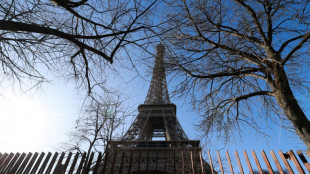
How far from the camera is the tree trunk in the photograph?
2729 mm

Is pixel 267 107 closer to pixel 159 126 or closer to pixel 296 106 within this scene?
pixel 296 106

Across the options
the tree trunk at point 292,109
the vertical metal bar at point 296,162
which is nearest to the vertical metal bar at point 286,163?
the vertical metal bar at point 296,162

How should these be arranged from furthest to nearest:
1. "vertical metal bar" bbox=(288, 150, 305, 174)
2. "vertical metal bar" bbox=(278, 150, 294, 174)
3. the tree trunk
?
the tree trunk → "vertical metal bar" bbox=(278, 150, 294, 174) → "vertical metal bar" bbox=(288, 150, 305, 174)

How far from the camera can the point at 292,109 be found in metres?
2.96

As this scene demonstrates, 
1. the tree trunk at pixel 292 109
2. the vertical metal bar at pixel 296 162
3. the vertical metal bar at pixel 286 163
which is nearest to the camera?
the vertical metal bar at pixel 296 162

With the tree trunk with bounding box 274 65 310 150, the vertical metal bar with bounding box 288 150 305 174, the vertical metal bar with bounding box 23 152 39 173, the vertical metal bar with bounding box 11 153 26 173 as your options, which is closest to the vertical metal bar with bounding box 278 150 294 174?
the vertical metal bar with bounding box 288 150 305 174

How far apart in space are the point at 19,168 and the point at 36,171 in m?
0.41

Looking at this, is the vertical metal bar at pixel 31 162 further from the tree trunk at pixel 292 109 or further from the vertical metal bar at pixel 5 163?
the tree trunk at pixel 292 109

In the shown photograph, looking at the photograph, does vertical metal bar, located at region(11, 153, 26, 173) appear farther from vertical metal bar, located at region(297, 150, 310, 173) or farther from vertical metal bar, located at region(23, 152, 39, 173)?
vertical metal bar, located at region(297, 150, 310, 173)

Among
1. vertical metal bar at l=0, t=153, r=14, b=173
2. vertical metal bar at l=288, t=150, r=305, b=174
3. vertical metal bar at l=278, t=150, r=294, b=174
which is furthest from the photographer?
vertical metal bar at l=0, t=153, r=14, b=173

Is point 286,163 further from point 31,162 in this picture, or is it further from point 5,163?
point 5,163

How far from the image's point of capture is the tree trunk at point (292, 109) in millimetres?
2729

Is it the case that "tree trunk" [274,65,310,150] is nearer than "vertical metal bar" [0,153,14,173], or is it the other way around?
"tree trunk" [274,65,310,150]

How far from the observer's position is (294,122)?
289 centimetres
